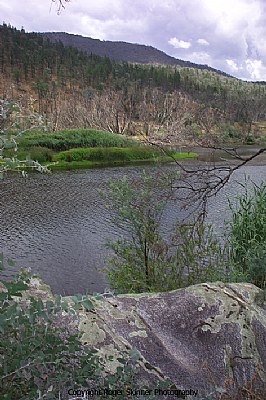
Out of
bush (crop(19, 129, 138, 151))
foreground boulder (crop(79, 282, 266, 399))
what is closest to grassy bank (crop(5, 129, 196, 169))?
bush (crop(19, 129, 138, 151))

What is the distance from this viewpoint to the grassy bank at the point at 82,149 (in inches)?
1176

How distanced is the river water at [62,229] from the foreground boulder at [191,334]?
3022 millimetres

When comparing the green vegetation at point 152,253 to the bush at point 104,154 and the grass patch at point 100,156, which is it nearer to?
the grass patch at point 100,156

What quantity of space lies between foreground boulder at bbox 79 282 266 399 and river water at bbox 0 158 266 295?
3.02 metres

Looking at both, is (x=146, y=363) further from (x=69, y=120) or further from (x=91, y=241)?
(x=69, y=120)

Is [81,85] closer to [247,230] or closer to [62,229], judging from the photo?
[62,229]

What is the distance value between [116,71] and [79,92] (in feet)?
45.5

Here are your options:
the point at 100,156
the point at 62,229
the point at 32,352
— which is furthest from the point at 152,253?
the point at 100,156

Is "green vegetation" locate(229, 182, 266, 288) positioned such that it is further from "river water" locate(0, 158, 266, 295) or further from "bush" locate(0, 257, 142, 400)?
"bush" locate(0, 257, 142, 400)

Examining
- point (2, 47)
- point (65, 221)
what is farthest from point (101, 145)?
point (2, 47)

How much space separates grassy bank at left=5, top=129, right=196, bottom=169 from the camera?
29.9m

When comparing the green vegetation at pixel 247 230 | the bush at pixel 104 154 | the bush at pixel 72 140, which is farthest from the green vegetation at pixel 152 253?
the bush at pixel 72 140

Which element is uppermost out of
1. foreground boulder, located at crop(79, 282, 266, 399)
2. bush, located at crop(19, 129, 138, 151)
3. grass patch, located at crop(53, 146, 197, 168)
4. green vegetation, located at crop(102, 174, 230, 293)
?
foreground boulder, located at crop(79, 282, 266, 399)

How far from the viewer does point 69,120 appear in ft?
170
